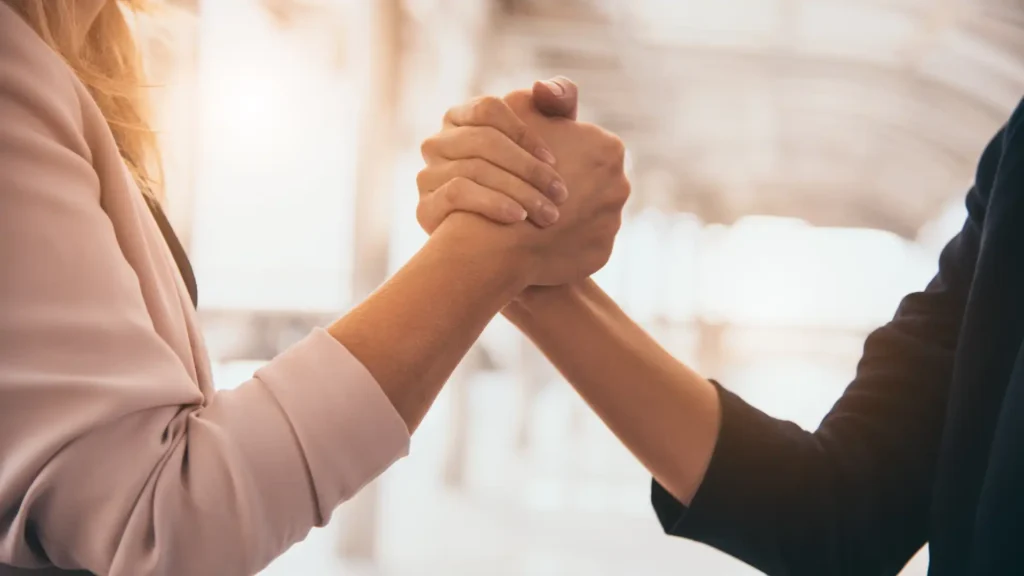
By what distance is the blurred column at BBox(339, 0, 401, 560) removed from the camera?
116cm

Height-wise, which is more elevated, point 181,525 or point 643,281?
point 643,281

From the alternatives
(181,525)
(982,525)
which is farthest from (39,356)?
(982,525)

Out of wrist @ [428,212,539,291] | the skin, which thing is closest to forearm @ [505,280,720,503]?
the skin

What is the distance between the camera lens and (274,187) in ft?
3.77

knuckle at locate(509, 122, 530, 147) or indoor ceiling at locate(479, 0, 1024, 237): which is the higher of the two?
indoor ceiling at locate(479, 0, 1024, 237)

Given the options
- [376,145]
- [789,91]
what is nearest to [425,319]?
[376,145]

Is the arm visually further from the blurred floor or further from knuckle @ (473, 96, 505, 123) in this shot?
the blurred floor

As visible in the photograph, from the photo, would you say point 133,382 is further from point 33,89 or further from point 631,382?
point 631,382

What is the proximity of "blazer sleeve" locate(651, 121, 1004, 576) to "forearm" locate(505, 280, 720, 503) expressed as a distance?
0.02m

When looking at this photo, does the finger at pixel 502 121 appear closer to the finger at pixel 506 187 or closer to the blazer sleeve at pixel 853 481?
the finger at pixel 506 187

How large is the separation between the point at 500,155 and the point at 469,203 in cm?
6

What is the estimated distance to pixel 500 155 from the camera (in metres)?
0.62

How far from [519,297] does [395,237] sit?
1.70 ft

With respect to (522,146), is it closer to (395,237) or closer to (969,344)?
(969,344)
